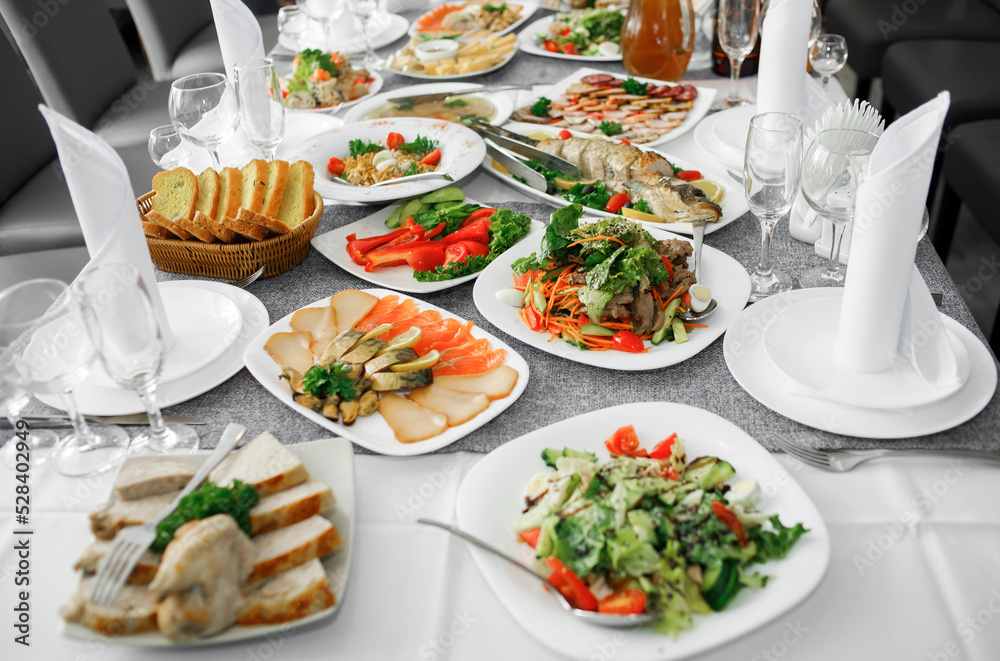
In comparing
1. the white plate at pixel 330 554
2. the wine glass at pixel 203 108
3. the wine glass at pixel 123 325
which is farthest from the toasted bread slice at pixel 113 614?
the wine glass at pixel 203 108

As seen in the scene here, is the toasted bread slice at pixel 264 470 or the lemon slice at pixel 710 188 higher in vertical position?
the toasted bread slice at pixel 264 470

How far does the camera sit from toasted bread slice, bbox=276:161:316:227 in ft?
5.88

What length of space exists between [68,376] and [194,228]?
1.90 ft

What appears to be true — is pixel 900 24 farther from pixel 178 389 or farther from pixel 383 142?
pixel 178 389

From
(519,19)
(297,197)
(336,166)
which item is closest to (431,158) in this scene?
(336,166)

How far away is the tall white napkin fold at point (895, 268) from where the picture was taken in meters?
1.15

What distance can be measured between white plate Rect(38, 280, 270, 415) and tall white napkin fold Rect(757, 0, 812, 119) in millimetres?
1389

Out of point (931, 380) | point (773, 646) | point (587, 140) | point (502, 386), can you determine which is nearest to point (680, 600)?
point (773, 646)

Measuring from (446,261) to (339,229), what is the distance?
33cm

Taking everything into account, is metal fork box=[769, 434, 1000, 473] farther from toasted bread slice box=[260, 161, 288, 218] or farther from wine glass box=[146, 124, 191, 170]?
wine glass box=[146, 124, 191, 170]

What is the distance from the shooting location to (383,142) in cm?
223

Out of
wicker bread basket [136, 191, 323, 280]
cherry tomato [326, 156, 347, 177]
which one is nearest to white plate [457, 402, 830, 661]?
wicker bread basket [136, 191, 323, 280]

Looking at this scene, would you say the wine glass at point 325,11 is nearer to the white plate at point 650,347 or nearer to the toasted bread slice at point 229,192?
the toasted bread slice at point 229,192

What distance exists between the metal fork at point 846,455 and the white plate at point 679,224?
2.37 feet
